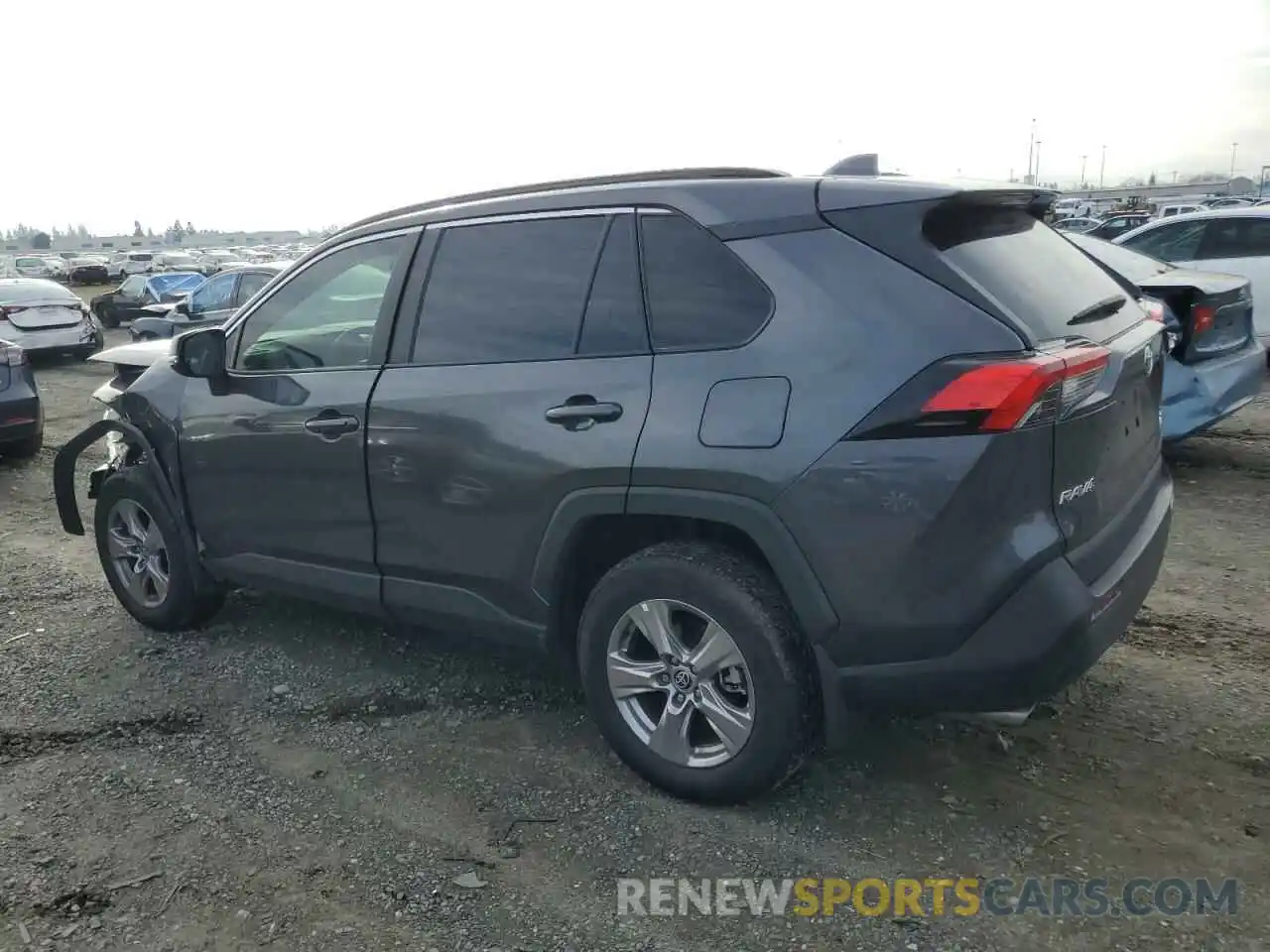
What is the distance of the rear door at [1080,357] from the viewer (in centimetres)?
264

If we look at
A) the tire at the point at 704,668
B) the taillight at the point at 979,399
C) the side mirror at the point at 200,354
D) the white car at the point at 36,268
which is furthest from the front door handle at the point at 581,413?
the white car at the point at 36,268

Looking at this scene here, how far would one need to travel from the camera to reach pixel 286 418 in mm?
3889

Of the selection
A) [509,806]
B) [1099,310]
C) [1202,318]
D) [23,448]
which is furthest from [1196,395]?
[23,448]

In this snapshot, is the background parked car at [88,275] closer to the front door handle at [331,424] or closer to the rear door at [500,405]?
the front door handle at [331,424]

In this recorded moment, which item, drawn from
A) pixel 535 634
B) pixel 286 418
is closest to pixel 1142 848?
pixel 535 634

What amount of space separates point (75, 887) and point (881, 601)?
2.36m

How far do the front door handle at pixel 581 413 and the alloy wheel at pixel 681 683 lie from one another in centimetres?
56

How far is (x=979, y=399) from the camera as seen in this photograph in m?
2.49

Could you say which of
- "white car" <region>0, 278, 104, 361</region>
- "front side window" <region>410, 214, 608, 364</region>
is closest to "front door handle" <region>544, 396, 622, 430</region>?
"front side window" <region>410, 214, 608, 364</region>

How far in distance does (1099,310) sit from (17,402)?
808 cm

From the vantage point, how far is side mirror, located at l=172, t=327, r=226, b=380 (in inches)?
160

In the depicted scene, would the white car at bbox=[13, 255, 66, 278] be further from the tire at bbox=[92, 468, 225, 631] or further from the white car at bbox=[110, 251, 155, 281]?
the tire at bbox=[92, 468, 225, 631]

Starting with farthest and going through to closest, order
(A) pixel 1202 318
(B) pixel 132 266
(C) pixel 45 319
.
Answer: (B) pixel 132 266, (C) pixel 45 319, (A) pixel 1202 318

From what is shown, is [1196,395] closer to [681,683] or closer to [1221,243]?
[681,683]
